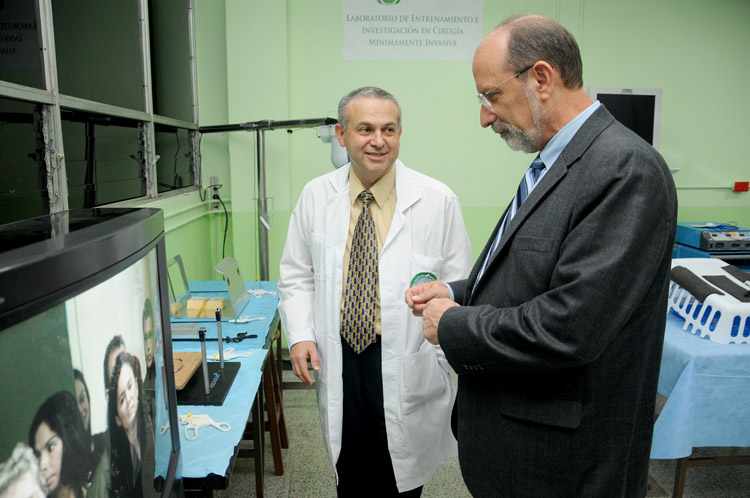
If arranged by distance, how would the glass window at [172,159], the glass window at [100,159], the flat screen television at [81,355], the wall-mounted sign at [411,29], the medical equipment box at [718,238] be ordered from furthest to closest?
the wall-mounted sign at [411,29]
the medical equipment box at [718,238]
the glass window at [172,159]
the glass window at [100,159]
the flat screen television at [81,355]

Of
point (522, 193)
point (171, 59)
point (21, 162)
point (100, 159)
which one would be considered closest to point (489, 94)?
point (522, 193)

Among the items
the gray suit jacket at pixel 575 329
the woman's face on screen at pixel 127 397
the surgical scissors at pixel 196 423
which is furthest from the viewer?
the surgical scissors at pixel 196 423

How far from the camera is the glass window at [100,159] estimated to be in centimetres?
199

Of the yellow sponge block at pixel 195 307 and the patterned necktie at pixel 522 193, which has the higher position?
the patterned necktie at pixel 522 193

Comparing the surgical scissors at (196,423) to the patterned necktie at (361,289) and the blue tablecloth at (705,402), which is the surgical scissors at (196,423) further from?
the blue tablecloth at (705,402)

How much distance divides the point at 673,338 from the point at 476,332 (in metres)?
1.45

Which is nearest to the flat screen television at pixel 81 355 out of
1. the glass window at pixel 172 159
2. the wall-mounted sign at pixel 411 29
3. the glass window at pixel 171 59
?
the glass window at pixel 172 159

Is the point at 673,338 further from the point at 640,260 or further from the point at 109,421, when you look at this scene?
the point at 109,421

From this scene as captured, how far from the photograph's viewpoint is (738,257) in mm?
3469

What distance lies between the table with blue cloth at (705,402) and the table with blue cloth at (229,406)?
148 centimetres

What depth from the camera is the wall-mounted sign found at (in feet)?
11.7

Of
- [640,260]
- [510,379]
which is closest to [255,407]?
[510,379]

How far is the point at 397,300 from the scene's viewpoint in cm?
158

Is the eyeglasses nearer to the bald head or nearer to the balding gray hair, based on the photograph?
the bald head
